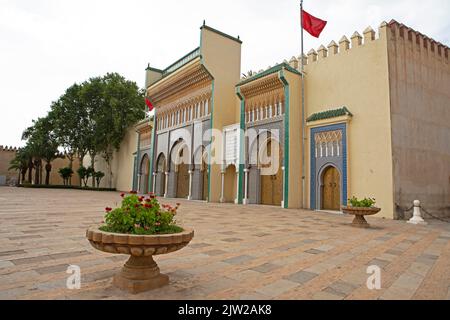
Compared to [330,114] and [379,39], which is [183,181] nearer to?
[330,114]

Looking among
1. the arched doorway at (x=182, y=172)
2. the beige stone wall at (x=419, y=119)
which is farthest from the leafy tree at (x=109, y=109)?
the beige stone wall at (x=419, y=119)

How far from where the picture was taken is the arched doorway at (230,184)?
17375 millimetres

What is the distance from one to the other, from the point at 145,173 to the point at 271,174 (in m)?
14.2

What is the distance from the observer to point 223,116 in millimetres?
17953

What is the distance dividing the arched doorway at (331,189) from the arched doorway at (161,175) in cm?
1316

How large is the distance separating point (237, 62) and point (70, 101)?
1828cm

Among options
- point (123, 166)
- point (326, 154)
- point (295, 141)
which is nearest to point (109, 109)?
point (123, 166)

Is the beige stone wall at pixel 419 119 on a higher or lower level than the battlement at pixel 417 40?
lower

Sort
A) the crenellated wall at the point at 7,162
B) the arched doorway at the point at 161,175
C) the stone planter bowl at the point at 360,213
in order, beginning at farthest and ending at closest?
the crenellated wall at the point at 7,162 < the arched doorway at the point at 161,175 < the stone planter bowl at the point at 360,213

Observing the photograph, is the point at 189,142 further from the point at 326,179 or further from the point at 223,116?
the point at 326,179

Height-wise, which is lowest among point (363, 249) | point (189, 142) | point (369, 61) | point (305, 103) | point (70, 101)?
point (363, 249)

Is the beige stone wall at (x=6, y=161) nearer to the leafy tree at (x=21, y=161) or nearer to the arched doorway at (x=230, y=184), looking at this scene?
the leafy tree at (x=21, y=161)

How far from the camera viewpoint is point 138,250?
250 centimetres
